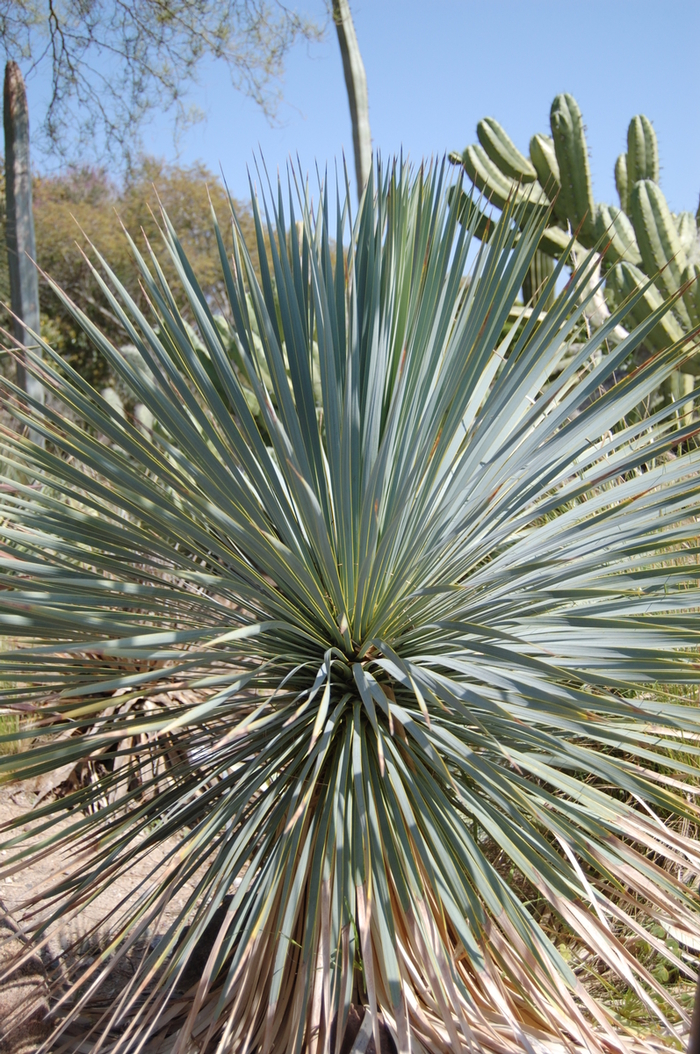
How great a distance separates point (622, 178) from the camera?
7.66 m

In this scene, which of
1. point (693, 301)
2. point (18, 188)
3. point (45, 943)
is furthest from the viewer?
point (18, 188)

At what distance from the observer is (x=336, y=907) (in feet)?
5.61

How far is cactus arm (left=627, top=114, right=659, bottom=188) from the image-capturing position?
7.34 meters

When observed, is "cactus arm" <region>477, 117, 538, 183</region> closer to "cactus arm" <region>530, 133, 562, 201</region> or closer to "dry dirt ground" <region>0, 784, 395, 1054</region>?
"cactus arm" <region>530, 133, 562, 201</region>

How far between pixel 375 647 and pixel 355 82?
6.24 meters

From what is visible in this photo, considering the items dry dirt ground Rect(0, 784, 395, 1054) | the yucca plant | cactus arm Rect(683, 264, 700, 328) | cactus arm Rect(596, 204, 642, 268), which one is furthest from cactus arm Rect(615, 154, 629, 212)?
dry dirt ground Rect(0, 784, 395, 1054)

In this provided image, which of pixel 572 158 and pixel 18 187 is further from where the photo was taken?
pixel 572 158

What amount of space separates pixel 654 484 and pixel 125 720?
158 cm

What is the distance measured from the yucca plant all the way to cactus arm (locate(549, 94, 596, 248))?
18.4 feet

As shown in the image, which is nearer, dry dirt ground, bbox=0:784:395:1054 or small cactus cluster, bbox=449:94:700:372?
dry dirt ground, bbox=0:784:395:1054

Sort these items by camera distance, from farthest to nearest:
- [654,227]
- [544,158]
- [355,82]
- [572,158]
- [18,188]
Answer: [544,158], [572,158], [18,188], [355,82], [654,227]

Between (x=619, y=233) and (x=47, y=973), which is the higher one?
(x=619, y=233)

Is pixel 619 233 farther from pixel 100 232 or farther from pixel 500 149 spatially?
pixel 100 232

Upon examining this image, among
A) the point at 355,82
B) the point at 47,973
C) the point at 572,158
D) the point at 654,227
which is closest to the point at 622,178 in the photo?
the point at 572,158
